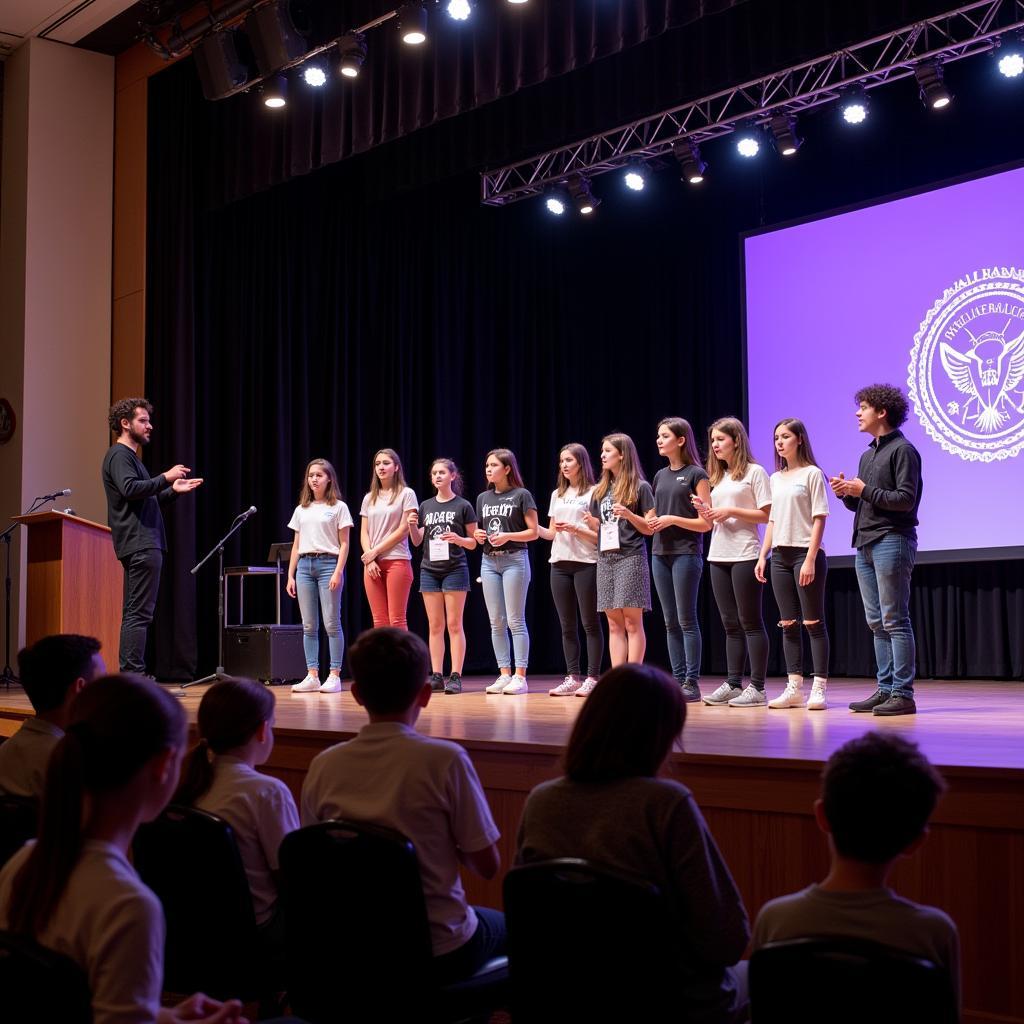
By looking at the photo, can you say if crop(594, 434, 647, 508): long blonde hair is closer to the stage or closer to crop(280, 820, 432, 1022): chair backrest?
the stage

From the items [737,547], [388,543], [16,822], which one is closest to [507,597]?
[388,543]

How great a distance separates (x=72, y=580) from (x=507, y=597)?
2.55 m

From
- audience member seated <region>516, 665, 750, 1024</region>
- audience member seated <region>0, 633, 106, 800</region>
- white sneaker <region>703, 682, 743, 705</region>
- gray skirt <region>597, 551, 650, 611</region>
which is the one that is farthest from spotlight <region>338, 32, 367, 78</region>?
audience member seated <region>516, 665, 750, 1024</region>

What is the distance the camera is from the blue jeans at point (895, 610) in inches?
191

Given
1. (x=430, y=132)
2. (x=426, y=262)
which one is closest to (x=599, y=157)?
(x=430, y=132)

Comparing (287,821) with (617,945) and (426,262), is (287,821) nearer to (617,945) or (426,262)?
(617,945)

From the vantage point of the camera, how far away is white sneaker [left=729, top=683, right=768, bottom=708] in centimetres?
545

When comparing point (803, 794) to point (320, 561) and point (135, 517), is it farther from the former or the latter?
point (320, 561)

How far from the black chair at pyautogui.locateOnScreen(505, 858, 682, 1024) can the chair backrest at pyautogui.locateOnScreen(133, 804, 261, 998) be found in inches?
26.3

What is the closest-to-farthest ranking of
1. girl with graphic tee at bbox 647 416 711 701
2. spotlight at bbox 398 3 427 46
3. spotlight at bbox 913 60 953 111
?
1. girl with graphic tee at bbox 647 416 711 701
2. spotlight at bbox 398 3 427 46
3. spotlight at bbox 913 60 953 111

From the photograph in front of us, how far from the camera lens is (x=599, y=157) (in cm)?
820

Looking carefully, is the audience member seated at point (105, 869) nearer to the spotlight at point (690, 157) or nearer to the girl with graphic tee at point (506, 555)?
the girl with graphic tee at point (506, 555)

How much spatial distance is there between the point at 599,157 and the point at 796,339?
6.41 ft

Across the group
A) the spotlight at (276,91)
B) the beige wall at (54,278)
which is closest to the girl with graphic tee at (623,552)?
the spotlight at (276,91)
